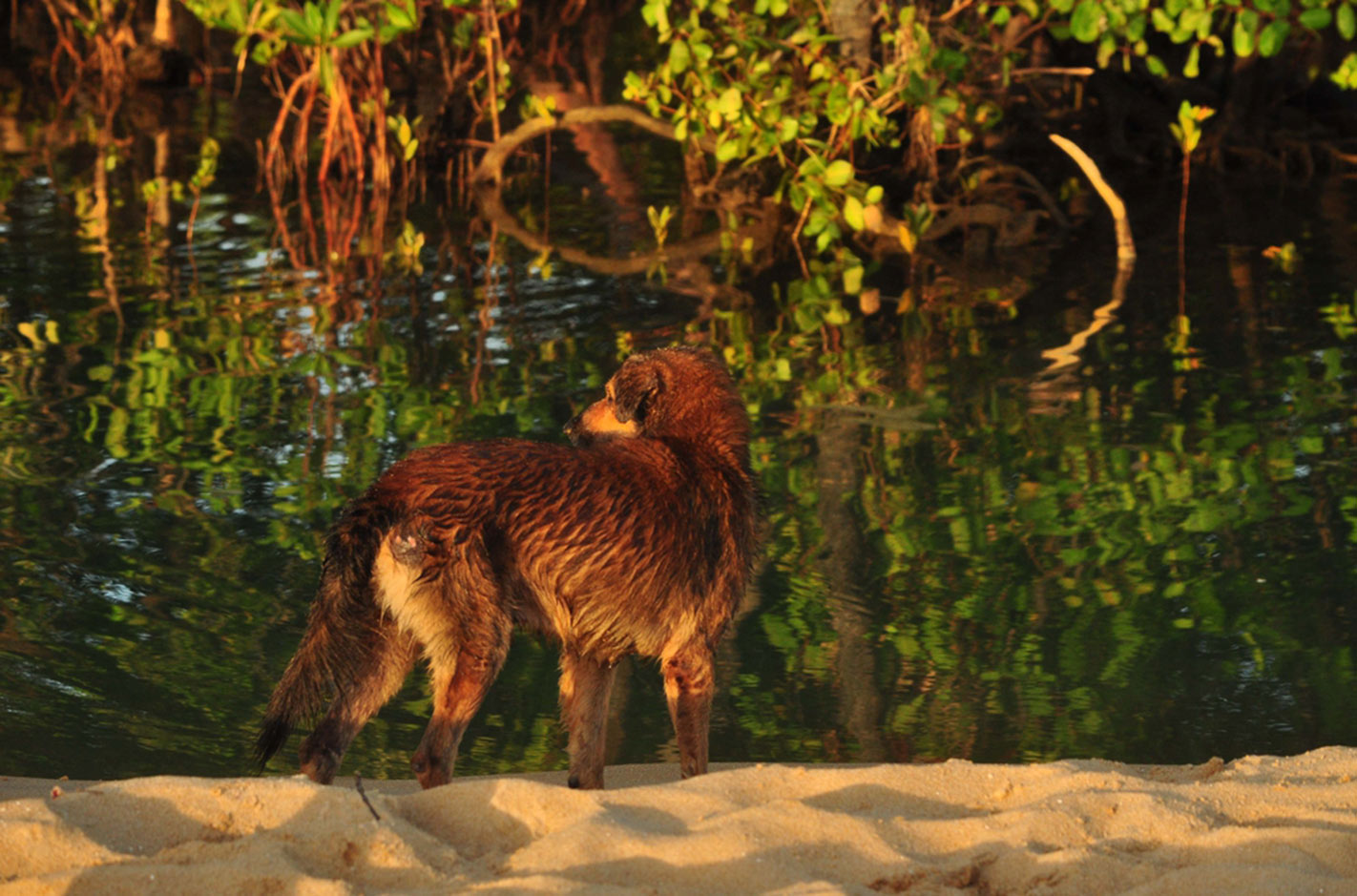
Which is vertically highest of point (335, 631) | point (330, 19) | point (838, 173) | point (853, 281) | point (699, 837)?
point (330, 19)

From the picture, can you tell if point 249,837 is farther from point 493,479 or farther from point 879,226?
point 879,226

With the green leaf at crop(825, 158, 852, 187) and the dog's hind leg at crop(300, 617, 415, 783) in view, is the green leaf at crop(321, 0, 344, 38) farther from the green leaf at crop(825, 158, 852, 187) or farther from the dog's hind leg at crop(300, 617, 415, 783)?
the dog's hind leg at crop(300, 617, 415, 783)

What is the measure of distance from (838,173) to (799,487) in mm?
3609

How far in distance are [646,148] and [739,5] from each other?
16.0 ft

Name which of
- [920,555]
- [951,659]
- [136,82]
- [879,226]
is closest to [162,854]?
[951,659]

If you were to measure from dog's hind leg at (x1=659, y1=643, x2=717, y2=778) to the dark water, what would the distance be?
0.49 metres

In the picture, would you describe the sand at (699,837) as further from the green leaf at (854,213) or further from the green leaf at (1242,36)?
the green leaf at (1242,36)

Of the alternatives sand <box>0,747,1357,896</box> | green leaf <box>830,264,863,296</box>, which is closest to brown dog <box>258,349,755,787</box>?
sand <box>0,747,1357,896</box>

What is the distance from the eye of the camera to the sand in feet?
11.7

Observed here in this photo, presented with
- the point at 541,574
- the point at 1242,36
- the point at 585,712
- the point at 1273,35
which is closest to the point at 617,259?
the point at 1242,36

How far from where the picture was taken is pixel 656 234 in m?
13.4

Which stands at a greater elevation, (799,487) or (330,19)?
(330,19)

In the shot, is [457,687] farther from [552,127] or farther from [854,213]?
[552,127]

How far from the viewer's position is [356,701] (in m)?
4.60
